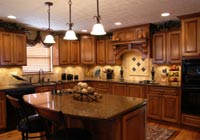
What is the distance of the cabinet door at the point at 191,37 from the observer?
379cm

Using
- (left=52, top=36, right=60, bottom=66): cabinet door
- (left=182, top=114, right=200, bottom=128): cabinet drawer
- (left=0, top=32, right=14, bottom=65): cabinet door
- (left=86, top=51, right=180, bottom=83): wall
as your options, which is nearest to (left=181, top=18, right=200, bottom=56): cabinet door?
(left=86, top=51, right=180, bottom=83): wall

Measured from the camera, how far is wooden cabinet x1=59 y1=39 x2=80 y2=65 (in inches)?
229

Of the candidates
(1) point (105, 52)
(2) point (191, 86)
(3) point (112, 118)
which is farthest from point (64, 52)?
(3) point (112, 118)

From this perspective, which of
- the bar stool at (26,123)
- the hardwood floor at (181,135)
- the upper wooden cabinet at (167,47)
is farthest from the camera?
the upper wooden cabinet at (167,47)

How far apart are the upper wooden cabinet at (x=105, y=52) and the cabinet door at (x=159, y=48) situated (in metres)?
1.44

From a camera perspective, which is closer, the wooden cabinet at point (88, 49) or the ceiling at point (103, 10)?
the ceiling at point (103, 10)

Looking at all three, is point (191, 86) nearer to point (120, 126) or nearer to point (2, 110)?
point (120, 126)

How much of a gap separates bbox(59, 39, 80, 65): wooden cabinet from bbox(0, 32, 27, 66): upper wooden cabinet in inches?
51.6

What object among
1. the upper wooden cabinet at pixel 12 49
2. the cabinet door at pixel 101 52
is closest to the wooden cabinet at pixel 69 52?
the cabinet door at pixel 101 52

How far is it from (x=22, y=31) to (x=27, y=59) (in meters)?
0.88

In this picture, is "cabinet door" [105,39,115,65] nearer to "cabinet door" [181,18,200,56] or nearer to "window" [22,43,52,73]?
"window" [22,43,52,73]

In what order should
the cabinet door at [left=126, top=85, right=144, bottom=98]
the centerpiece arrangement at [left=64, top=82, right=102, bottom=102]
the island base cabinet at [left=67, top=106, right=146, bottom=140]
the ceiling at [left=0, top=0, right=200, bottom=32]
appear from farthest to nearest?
the cabinet door at [left=126, top=85, right=144, bottom=98] < the ceiling at [left=0, top=0, right=200, bottom=32] < the centerpiece arrangement at [left=64, top=82, right=102, bottom=102] < the island base cabinet at [left=67, top=106, right=146, bottom=140]

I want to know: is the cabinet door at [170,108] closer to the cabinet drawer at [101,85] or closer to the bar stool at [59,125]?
the cabinet drawer at [101,85]

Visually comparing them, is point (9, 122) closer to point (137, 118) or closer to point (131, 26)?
point (137, 118)
